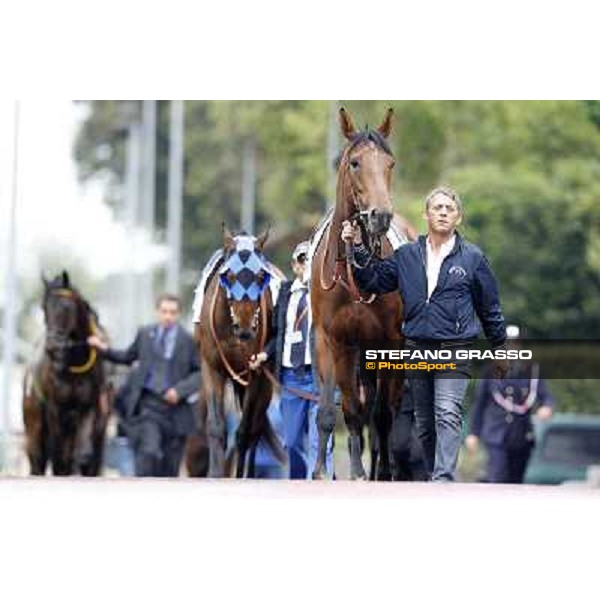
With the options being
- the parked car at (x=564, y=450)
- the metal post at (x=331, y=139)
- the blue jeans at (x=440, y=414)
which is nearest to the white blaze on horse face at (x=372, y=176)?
the blue jeans at (x=440, y=414)

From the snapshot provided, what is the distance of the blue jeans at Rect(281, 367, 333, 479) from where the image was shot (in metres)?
18.9

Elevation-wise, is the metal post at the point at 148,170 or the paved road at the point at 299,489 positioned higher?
the metal post at the point at 148,170

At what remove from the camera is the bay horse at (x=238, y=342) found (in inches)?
751

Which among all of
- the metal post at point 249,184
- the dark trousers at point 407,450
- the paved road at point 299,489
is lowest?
the paved road at point 299,489

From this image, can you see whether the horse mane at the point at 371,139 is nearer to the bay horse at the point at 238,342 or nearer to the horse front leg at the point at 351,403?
the bay horse at the point at 238,342

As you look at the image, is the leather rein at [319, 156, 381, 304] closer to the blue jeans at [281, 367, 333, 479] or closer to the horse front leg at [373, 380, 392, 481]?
the horse front leg at [373, 380, 392, 481]

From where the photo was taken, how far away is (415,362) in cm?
1809

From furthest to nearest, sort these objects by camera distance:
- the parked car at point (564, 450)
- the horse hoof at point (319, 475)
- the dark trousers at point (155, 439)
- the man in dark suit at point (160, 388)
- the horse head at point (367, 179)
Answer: the parked car at point (564, 450) → the dark trousers at point (155, 439) → the man in dark suit at point (160, 388) → the horse hoof at point (319, 475) → the horse head at point (367, 179)

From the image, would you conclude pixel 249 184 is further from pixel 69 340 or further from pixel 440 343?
pixel 440 343

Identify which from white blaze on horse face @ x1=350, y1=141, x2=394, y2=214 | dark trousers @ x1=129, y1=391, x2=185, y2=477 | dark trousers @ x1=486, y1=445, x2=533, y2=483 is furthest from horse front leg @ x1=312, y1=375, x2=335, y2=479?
dark trousers @ x1=486, y1=445, x2=533, y2=483

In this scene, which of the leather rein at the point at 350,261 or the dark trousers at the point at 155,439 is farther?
the dark trousers at the point at 155,439

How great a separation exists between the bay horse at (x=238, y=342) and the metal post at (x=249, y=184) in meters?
21.7

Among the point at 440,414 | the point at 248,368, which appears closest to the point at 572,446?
the point at 248,368

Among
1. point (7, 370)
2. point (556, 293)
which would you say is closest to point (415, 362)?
point (7, 370)
